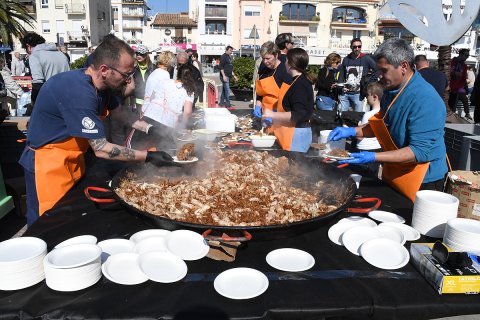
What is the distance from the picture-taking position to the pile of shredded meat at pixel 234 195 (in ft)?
7.02

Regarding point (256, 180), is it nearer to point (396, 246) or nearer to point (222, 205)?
point (222, 205)

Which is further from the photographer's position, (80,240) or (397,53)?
(397,53)

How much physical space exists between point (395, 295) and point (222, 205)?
1157 millimetres

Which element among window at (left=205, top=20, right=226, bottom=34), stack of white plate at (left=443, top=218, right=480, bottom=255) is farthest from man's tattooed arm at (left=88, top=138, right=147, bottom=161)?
window at (left=205, top=20, right=226, bottom=34)

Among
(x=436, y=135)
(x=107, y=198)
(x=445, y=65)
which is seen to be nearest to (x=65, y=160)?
(x=107, y=198)

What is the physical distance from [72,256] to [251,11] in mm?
47530

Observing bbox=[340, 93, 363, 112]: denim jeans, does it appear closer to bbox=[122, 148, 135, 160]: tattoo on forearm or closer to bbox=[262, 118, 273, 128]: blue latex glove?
bbox=[262, 118, 273, 128]: blue latex glove

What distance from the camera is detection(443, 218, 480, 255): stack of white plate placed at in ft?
5.49

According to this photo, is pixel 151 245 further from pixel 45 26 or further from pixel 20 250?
pixel 45 26

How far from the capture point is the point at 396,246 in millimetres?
1806

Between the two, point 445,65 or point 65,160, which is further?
point 445,65

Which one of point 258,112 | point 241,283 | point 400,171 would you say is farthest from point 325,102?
point 241,283

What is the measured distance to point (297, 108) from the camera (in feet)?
12.9

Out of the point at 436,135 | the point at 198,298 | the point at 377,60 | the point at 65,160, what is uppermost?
the point at 377,60
